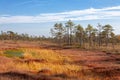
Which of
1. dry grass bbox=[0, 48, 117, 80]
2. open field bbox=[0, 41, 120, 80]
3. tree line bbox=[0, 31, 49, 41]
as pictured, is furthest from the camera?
tree line bbox=[0, 31, 49, 41]

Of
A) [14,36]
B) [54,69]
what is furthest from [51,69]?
[14,36]

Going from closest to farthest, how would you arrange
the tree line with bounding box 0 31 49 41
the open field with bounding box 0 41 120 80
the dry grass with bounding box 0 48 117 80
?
the open field with bounding box 0 41 120 80 < the dry grass with bounding box 0 48 117 80 < the tree line with bounding box 0 31 49 41

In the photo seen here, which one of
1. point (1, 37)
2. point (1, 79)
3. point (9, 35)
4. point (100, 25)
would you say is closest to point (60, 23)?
point (100, 25)

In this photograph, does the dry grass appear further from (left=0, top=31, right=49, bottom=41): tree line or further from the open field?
(left=0, top=31, right=49, bottom=41): tree line

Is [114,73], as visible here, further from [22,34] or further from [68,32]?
[22,34]

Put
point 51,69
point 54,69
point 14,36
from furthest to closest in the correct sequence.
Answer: point 14,36
point 54,69
point 51,69

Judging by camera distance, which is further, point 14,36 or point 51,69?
point 14,36

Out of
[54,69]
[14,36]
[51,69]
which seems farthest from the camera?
[14,36]

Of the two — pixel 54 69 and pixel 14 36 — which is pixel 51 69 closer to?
pixel 54 69

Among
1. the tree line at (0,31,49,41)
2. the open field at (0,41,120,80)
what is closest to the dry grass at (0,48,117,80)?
the open field at (0,41,120,80)

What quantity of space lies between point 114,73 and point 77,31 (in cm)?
9497

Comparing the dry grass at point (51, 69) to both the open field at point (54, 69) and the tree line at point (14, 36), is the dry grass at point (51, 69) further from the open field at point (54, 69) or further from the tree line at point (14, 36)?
the tree line at point (14, 36)

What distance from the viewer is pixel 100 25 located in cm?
11150

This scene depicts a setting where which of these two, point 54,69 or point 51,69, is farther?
point 54,69
